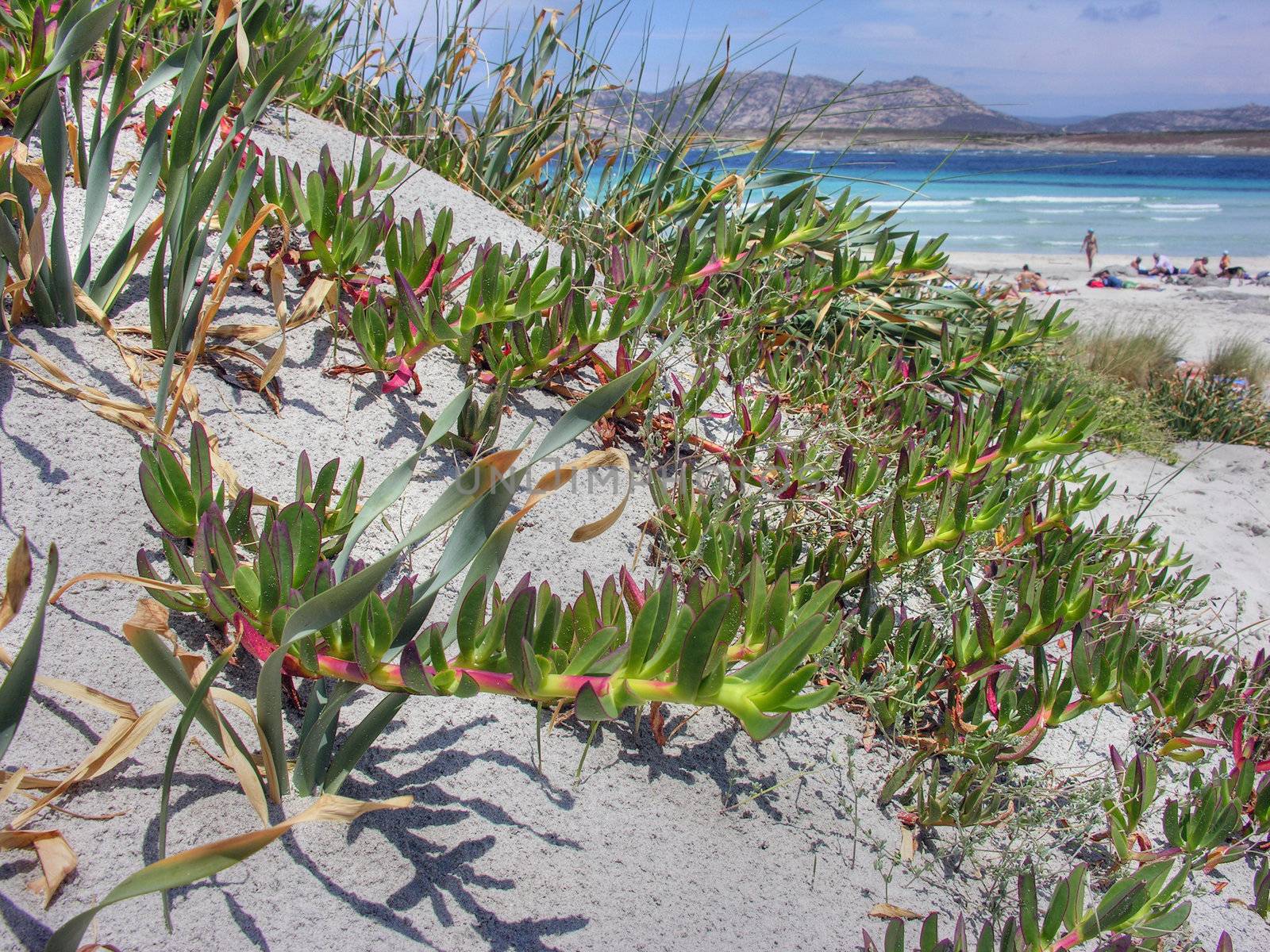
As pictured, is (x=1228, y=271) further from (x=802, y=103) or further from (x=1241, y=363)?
(x=802, y=103)

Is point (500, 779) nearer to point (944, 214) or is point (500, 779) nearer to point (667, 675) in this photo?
point (667, 675)

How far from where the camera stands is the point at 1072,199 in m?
32.0

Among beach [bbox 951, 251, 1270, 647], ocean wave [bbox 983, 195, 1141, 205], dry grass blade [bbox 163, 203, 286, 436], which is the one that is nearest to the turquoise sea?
ocean wave [bbox 983, 195, 1141, 205]

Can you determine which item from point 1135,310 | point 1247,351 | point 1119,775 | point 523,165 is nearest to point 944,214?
point 1135,310

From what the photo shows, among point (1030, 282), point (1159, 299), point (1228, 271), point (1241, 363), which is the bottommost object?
point (1241, 363)

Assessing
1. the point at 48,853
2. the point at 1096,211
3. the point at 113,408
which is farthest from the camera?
the point at 1096,211

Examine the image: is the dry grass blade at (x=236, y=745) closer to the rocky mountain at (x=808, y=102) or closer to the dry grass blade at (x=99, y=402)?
the dry grass blade at (x=99, y=402)

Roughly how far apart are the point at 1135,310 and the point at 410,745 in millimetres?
10350

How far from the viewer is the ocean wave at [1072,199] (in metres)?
30.3

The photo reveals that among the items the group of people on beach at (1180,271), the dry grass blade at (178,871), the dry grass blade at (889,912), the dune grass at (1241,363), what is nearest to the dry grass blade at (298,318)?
the dry grass blade at (178,871)

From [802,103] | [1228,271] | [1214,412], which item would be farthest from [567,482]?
[1228,271]

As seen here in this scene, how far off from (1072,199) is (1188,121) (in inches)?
2504

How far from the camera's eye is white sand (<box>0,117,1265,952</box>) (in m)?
0.93

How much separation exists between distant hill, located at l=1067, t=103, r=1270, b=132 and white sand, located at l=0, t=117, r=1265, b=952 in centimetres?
8176
